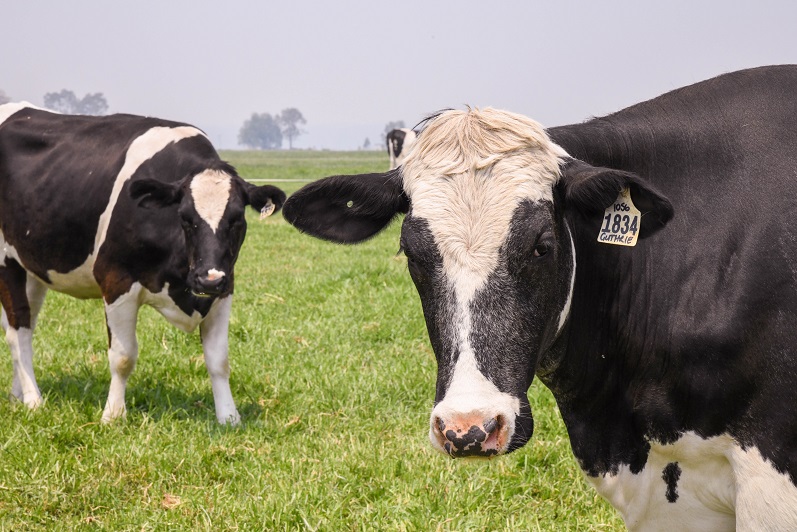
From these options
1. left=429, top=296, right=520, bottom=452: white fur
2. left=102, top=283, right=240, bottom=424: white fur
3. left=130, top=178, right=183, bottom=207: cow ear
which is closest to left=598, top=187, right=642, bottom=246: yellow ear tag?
left=429, top=296, right=520, bottom=452: white fur

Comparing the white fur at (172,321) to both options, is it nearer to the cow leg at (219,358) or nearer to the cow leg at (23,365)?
the cow leg at (219,358)

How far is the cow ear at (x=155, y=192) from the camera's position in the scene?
21.1ft

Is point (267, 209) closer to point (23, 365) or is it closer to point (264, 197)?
point (264, 197)

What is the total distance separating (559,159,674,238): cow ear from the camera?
296cm

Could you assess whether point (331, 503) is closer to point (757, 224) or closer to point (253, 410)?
point (253, 410)

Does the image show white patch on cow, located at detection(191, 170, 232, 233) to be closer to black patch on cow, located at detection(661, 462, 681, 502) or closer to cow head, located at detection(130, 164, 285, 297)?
cow head, located at detection(130, 164, 285, 297)

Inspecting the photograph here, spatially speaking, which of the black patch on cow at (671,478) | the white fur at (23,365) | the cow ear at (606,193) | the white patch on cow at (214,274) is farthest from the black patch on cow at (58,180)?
the black patch on cow at (671,478)

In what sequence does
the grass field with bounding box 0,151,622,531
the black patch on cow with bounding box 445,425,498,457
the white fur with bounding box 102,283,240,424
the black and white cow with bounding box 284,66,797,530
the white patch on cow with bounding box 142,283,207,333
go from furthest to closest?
the white patch on cow with bounding box 142,283,207,333, the white fur with bounding box 102,283,240,424, the grass field with bounding box 0,151,622,531, the black and white cow with bounding box 284,66,797,530, the black patch on cow with bounding box 445,425,498,457

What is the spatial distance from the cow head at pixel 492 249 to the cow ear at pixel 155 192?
140 inches

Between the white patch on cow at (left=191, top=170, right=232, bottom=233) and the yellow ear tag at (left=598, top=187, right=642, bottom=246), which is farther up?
the yellow ear tag at (left=598, top=187, right=642, bottom=246)

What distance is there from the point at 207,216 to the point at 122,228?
735 millimetres

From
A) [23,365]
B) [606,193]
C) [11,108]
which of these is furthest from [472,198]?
[11,108]

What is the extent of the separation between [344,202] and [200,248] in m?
3.06

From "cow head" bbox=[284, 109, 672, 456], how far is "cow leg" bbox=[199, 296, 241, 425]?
11.4 feet
